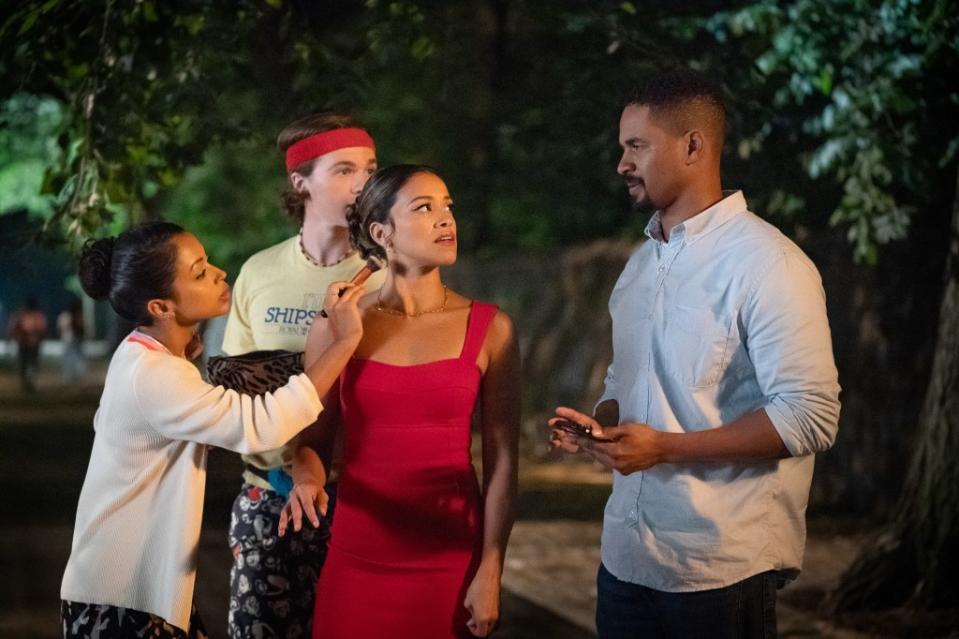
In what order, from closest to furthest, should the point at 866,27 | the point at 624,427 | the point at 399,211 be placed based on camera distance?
the point at 624,427, the point at 399,211, the point at 866,27

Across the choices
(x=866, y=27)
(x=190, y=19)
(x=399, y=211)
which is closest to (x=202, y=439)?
(x=399, y=211)

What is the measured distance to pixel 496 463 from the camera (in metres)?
3.91

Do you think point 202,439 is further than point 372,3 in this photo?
A: No

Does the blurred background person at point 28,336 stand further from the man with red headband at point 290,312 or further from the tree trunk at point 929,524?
the man with red headband at point 290,312

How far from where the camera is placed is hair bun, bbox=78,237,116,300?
13.0 ft

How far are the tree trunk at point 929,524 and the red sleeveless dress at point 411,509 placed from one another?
4322 mm

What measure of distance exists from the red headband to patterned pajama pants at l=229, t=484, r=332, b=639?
3.84 feet

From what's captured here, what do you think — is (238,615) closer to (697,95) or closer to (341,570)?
(341,570)

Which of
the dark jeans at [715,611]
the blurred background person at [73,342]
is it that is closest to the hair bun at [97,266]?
the dark jeans at [715,611]

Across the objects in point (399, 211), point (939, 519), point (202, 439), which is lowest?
point (939, 519)

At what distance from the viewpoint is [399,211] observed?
3.96 metres

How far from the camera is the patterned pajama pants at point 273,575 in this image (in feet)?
14.8

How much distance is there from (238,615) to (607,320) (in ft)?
36.8

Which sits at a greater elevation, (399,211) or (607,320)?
(399,211)
